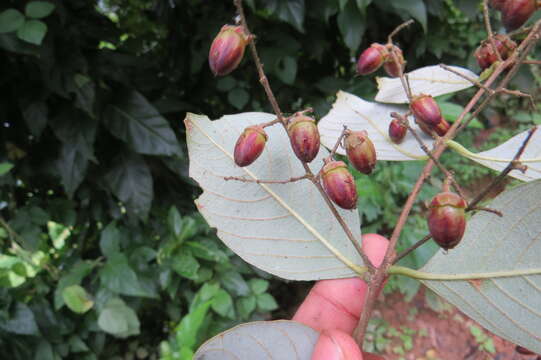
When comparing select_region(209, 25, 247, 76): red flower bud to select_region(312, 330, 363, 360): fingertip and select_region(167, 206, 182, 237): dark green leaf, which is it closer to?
select_region(312, 330, 363, 360): fingertip

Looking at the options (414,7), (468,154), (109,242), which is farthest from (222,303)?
(414,7)

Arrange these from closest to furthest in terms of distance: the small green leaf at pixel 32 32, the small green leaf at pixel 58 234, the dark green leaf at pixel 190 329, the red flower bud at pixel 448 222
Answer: the red flower bud at pixel 448 222 → the small green leaf at pixel 32 32 → the dark green leaf at pixel 190 329 → the small green leaf at pixel 58 234

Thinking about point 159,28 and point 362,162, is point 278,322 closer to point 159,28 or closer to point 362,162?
point 362,162

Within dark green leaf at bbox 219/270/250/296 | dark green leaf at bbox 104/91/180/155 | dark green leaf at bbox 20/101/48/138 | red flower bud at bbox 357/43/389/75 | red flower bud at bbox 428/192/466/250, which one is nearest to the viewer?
red flower bud at bbox 428/192/466/250

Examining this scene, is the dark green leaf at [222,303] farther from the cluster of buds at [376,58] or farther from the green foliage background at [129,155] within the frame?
the cluster of buds at [376,58]

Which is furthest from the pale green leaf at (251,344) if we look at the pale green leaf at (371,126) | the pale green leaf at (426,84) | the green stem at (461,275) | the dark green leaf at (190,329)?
the dark green leaf at (190,329)

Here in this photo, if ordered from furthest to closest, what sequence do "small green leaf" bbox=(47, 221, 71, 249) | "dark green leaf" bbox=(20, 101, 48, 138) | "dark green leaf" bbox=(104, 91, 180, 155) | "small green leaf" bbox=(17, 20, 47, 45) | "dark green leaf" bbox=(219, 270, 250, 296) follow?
1. "small green leaf" bbox=(47, 221, 71, 249)
2. "dark green leaf" bbox=(219, 270, 250, 296)
3. "dark green leaf" bbox=(104, 91, 180, 155)
4. "dark green leaf" bbox=(20, 101, 48, 138)
5. "small green leaf" bbox=(17, 20, 47, 45)

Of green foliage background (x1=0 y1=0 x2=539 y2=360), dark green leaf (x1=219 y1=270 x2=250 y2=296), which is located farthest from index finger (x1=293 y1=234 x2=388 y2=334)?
dark green leaf (x1=219 y1=270 x2=250 y2=296)
